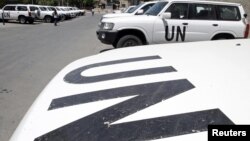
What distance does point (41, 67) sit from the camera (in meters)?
9.77

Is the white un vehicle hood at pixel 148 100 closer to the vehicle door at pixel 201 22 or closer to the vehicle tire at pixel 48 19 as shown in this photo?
the vehicle door at pixel 201 22

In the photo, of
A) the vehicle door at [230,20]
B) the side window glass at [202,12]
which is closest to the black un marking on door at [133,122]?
the side window glass at [202,12]

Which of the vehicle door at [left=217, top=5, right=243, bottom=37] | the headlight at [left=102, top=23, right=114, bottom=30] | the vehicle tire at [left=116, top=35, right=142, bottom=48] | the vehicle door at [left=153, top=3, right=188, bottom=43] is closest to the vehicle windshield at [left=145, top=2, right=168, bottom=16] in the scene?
the vehicle door at [left=153, top=3, right=188, bottom=43]

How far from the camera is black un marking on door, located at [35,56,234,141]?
1195mm

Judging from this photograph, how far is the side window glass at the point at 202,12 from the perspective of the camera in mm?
11062

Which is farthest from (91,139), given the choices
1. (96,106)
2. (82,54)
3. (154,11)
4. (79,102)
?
(82,54)

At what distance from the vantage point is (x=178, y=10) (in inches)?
434

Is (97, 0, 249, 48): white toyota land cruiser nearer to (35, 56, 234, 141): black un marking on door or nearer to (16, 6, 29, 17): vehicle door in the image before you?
(35, 56, 234, 141): black un marking on door

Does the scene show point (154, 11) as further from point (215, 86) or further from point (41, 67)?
point (215, 86)

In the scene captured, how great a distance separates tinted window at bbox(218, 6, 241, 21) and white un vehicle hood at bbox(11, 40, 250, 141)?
954 centimetres

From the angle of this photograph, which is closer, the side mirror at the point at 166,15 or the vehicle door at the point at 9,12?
the side mirror at the point at 166,15

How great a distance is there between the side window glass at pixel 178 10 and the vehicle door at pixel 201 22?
0.58 feet

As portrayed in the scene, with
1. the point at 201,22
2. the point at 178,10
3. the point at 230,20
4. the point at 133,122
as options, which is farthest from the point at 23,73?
the point at 133,122

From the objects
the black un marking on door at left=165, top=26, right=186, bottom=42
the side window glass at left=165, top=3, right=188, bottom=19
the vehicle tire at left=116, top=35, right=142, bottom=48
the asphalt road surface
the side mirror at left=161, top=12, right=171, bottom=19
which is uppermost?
the side window glass at left=165, top=3, right=188, bottom=19
